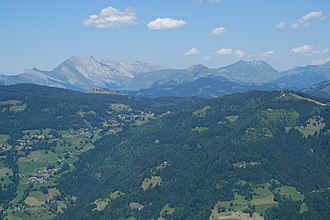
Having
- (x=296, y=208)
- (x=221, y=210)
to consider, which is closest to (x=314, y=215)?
(x=296, y=208)

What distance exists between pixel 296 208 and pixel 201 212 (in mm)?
36651

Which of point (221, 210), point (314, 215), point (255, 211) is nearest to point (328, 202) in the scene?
point (314, 215)

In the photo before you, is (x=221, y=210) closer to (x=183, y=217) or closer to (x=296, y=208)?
(x=183, y=217)

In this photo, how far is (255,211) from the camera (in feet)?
634

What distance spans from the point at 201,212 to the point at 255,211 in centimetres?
2115

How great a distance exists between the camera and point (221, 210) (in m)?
196

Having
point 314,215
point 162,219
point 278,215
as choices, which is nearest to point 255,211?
point 278,215

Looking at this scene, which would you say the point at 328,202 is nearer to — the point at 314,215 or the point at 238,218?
the point at 314,215

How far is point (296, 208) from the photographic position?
190 meters

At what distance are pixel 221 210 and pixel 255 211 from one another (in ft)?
43.3

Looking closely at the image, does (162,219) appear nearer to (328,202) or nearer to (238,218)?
(238,218)

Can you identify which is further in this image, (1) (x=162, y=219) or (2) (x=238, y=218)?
(1) (x=162, y=219)

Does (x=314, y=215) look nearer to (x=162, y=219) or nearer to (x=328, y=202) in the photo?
(x=328, y=202)

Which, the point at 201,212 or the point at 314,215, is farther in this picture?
the point at 201,212
